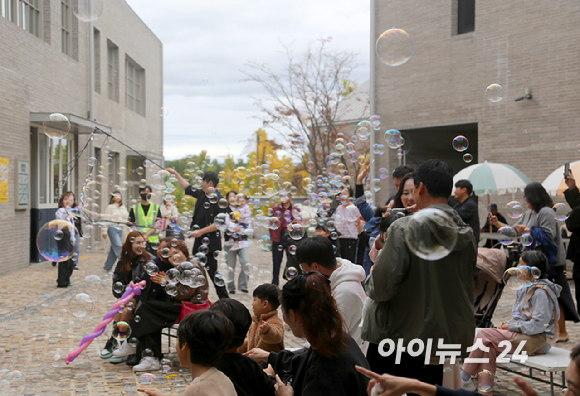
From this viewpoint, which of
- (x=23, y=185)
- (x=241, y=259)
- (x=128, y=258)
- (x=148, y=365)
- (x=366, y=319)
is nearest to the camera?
(x=366, y=319)

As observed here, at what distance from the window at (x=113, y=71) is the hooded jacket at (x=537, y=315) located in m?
17.3

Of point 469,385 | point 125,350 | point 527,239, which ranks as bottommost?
point 125,350

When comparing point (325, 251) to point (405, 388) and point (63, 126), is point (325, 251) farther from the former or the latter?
point (63, 126)

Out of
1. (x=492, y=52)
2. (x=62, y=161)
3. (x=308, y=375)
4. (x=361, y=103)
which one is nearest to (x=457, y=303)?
(x=308, y=375)

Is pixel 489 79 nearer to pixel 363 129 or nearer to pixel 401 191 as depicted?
pixel 363 129

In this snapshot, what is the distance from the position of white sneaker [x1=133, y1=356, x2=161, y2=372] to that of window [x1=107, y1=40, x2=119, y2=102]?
1552 centimetres

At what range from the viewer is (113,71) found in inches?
750

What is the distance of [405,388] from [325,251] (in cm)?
178

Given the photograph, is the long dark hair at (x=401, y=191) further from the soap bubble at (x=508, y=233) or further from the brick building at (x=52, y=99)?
the brick building at (x=52, y=99)

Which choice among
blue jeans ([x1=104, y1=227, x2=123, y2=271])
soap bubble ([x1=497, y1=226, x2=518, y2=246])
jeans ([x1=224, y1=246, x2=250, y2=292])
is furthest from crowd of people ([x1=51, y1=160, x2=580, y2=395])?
blue jeans ([x1=104, y1=227, x2=123, y2=271])

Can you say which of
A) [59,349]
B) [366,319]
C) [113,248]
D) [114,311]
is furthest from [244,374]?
[113,248]

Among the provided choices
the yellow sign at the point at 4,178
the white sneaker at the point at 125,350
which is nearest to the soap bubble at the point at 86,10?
the yellow sign at the point at 4,178

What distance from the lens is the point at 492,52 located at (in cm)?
1270

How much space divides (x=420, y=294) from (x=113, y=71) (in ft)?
61.0
